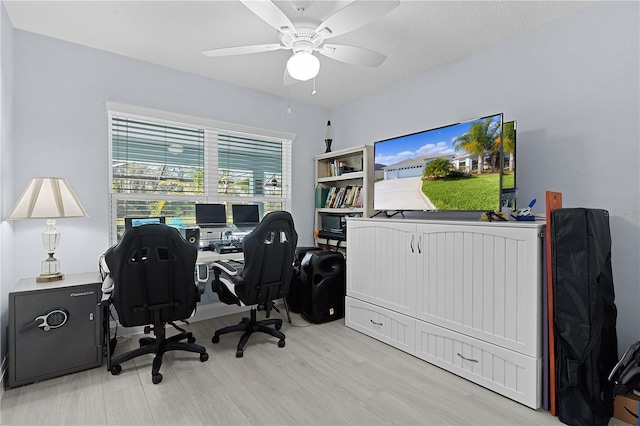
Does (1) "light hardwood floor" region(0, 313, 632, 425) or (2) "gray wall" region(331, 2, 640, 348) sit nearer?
(1) "light hardwood floor" region(0, 313, 632, 425)

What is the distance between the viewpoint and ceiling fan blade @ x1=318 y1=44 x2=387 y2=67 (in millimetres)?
2137

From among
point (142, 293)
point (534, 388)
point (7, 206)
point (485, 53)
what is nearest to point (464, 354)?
point (534, 388)

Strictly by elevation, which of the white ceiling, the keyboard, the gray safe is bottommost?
the gray safe

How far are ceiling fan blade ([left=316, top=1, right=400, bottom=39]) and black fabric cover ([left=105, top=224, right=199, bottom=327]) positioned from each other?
1.60 meters

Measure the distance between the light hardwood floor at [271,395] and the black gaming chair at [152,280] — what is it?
20 cm

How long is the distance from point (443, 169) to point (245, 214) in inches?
82.9

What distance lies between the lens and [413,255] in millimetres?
2592

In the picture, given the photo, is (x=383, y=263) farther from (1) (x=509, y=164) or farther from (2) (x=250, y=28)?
(2) (x=250, y=28)

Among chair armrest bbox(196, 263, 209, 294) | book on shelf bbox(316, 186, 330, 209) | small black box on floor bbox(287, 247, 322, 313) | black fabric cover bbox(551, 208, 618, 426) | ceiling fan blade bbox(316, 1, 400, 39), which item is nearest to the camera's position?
ceiling fan blade bbox(316, 1, 400, 39)

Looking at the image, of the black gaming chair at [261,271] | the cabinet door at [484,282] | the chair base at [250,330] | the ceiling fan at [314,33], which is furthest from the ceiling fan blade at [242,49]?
the chair base at [250,330]

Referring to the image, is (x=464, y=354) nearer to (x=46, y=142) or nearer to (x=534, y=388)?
(x=534, y=388)

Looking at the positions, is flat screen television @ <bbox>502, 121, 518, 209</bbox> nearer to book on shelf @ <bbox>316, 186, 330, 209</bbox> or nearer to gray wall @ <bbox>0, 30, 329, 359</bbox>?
book on shelf @ <bbox>316, 186, 330, 209</bbox>

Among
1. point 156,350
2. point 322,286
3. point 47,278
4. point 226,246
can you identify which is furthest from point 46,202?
point 322,286

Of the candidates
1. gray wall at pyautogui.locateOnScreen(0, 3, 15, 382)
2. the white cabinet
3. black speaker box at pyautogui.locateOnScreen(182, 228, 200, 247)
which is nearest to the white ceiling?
gray wall at pyautogui.locateOnScreen(0, 3, 15, 382)
